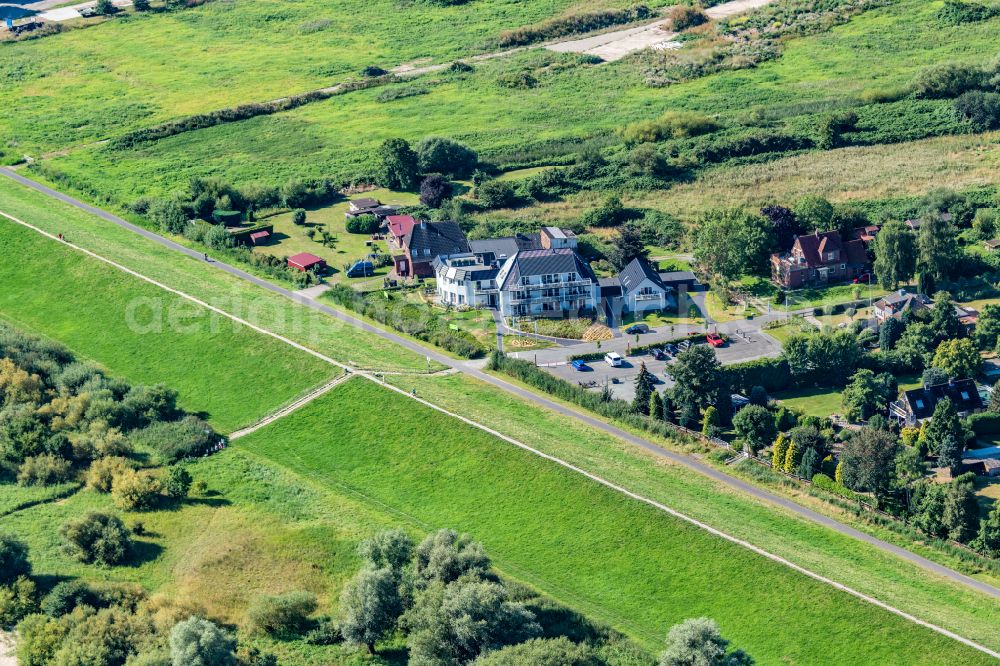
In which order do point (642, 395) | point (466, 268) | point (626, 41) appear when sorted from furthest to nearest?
1. point (626, 41)
2. point (466, 268)
3. point (642, 395)

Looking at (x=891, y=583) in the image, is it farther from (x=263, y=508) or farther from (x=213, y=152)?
(x=213, y=152)

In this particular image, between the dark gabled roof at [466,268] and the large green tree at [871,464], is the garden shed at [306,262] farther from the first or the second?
the large green tree at [871,464]

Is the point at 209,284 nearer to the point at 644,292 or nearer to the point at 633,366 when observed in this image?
the point at 644,292

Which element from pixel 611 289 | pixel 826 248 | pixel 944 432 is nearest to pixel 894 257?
pixel 826 248

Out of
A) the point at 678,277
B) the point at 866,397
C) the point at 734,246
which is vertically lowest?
the point at 866,397

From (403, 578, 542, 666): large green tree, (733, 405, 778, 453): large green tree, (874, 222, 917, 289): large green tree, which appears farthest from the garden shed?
(403, 578, 542, 666): large green tree

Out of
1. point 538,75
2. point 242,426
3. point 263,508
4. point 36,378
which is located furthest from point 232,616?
point 538,75

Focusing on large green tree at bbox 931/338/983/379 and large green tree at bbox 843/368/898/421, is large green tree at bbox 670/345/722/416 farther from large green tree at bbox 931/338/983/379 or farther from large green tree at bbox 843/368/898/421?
large green tree at bbox 931/338/983/379
